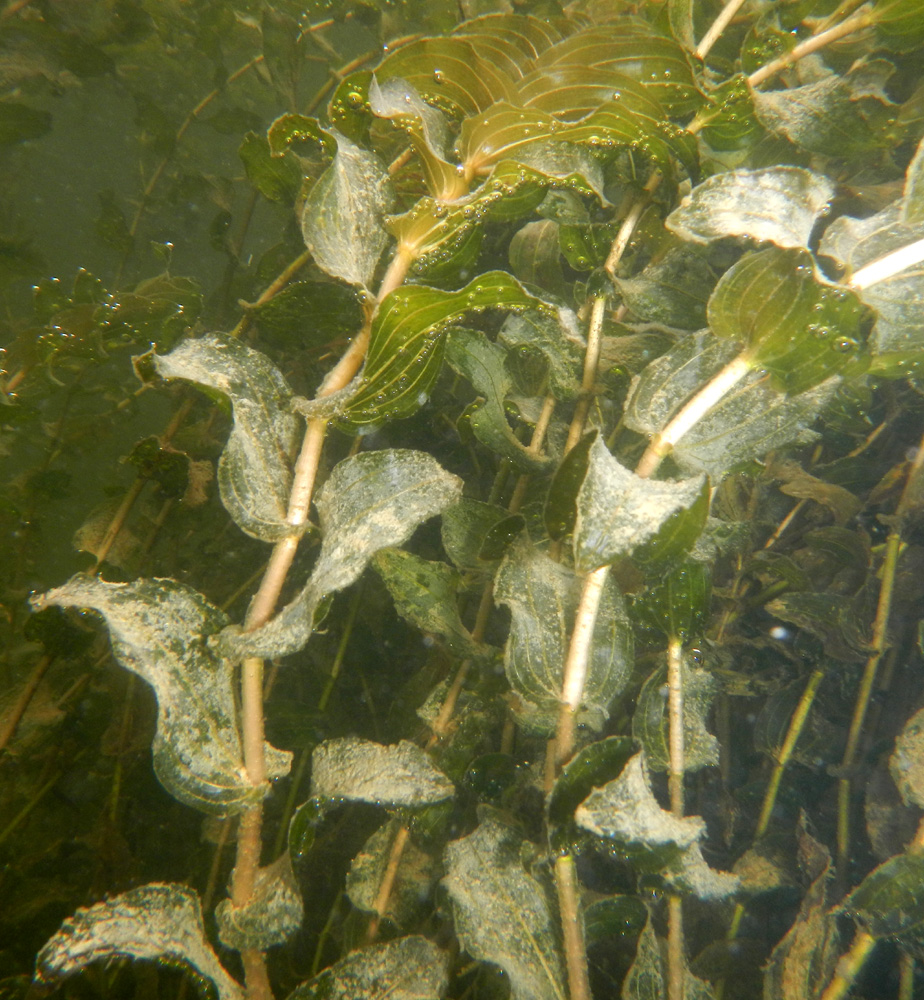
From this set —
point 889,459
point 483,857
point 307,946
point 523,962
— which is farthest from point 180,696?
point 889,459

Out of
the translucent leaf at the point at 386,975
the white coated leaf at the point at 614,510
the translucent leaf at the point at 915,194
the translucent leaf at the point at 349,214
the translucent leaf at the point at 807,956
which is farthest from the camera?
the translucent leaf at the point at 807,956

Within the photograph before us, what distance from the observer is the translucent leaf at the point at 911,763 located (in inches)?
64.7

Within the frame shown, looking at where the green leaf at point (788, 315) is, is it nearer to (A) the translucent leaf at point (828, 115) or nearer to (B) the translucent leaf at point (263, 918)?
(A) the translucent leaf at point (828, 115)

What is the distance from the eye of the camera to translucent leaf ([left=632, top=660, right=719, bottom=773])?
4.83 ft

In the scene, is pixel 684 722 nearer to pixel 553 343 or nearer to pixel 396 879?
pixel 396 879

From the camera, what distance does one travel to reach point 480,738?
154 centimetres

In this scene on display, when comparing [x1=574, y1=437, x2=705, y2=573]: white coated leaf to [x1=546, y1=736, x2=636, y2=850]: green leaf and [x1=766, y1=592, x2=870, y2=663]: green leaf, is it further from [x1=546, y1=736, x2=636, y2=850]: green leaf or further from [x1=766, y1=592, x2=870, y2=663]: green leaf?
[x1=766, y1=592, x2=870, y2=663]: green leaf

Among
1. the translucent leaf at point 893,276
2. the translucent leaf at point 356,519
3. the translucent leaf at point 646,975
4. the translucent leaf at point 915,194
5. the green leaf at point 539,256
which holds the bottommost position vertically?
the translucent leaf at point 646,975

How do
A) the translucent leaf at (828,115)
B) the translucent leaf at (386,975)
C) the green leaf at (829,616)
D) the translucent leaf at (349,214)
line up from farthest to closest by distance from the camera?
the green leaf at (829,616)
the translucent leaf at (828,115)
the translucent leaf at (386,975)
the translucent leaf at (349,214)

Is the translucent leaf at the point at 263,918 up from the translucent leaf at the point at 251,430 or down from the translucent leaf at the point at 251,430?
down

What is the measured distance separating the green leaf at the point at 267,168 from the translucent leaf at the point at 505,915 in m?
1.79

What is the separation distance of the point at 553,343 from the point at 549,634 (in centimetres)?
73

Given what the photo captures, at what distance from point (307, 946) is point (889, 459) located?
10.3ft

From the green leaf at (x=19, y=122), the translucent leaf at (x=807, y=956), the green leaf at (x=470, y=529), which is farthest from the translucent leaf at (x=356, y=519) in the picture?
the green leaf at (x=19, y=122)
